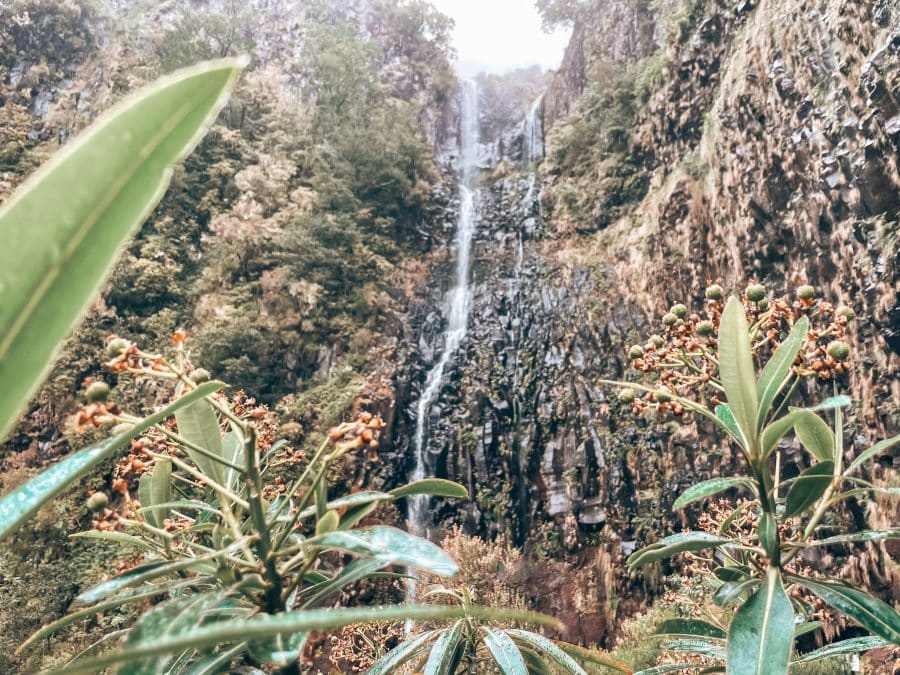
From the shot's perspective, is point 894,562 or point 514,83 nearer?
point 894,562

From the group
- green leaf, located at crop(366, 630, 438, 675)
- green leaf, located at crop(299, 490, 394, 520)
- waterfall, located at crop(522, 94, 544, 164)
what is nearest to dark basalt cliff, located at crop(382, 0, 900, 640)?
waterfall, located at crop(522, 94, 544, 164)

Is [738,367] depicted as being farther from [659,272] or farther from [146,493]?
[659,272]

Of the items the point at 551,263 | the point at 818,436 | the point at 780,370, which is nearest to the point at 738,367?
the point at 780,370

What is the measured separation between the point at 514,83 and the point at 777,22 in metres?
10.3

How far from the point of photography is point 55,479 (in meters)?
0.51


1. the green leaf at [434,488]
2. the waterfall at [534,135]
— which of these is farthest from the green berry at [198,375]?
the waterfall at [534,135]

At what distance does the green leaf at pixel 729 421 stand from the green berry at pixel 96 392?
1043 mm

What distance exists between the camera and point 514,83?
564 inches

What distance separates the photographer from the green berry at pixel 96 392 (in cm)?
64

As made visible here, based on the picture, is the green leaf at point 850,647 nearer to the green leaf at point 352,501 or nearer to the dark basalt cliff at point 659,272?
the green leaf at point 352,501

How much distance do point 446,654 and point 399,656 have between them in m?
0.10

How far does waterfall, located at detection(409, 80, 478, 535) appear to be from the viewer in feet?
21.0

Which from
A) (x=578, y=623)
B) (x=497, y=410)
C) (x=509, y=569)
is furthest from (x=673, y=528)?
(x=497, y=410)

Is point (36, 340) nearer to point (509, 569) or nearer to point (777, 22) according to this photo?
point (509, 569)
